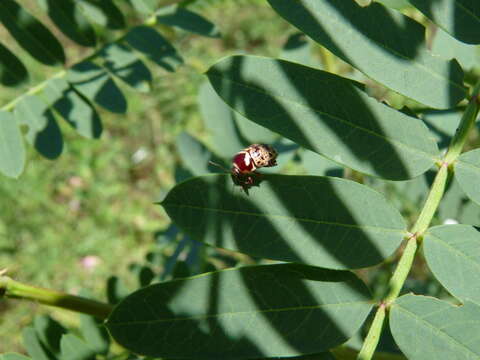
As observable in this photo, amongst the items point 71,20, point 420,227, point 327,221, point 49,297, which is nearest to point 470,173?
point 420,227

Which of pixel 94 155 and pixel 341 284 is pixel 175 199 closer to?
pixel 341 284

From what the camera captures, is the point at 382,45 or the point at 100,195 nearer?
the point at 382,45

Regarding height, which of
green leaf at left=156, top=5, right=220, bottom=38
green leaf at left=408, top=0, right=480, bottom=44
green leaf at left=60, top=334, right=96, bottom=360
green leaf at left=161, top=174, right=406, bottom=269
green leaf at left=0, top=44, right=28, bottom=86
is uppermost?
green leaf at left=408, top=0, right=480, bottom=44

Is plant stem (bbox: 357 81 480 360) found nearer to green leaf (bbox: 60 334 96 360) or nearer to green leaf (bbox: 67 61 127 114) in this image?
green leaf (bbox: 60 334 96 360)

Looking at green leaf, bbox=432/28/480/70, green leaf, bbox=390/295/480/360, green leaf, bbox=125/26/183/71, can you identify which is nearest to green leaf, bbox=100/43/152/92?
green leaf, bbox=125/26/183/71

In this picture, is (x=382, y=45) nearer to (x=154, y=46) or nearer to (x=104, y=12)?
(x=154, y=46)

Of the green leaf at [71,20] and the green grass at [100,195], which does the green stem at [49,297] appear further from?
the green grass at [100,195]
